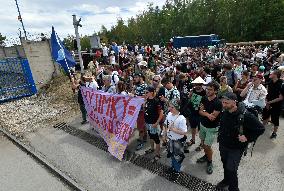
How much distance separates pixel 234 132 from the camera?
4.61 meters

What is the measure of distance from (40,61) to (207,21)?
35969 millimetres

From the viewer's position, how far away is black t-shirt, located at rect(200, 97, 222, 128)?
18.0ft

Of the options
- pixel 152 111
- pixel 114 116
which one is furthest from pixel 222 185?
pixel 114 116

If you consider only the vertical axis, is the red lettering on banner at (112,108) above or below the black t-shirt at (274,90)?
below

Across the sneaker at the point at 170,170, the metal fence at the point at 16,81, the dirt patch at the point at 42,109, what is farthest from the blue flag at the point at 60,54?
the sneaker at the point at 170,170

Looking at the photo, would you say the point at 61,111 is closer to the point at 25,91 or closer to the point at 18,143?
the point at 18,143

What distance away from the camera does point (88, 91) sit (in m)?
8.75

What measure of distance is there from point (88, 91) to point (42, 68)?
25.6ft

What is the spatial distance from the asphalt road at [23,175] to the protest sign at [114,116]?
66.2 inches

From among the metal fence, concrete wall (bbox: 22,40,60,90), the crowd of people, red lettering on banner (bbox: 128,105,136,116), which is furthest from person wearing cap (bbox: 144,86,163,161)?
concrete wall (bbox: 22,40,60,90)

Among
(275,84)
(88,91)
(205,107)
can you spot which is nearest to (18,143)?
(88,91)

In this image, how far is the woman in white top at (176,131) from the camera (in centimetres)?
548

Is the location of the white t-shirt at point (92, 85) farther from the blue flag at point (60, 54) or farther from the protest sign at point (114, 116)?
the blue flag at point (60, 54)

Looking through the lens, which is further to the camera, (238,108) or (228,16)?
(228,16)
